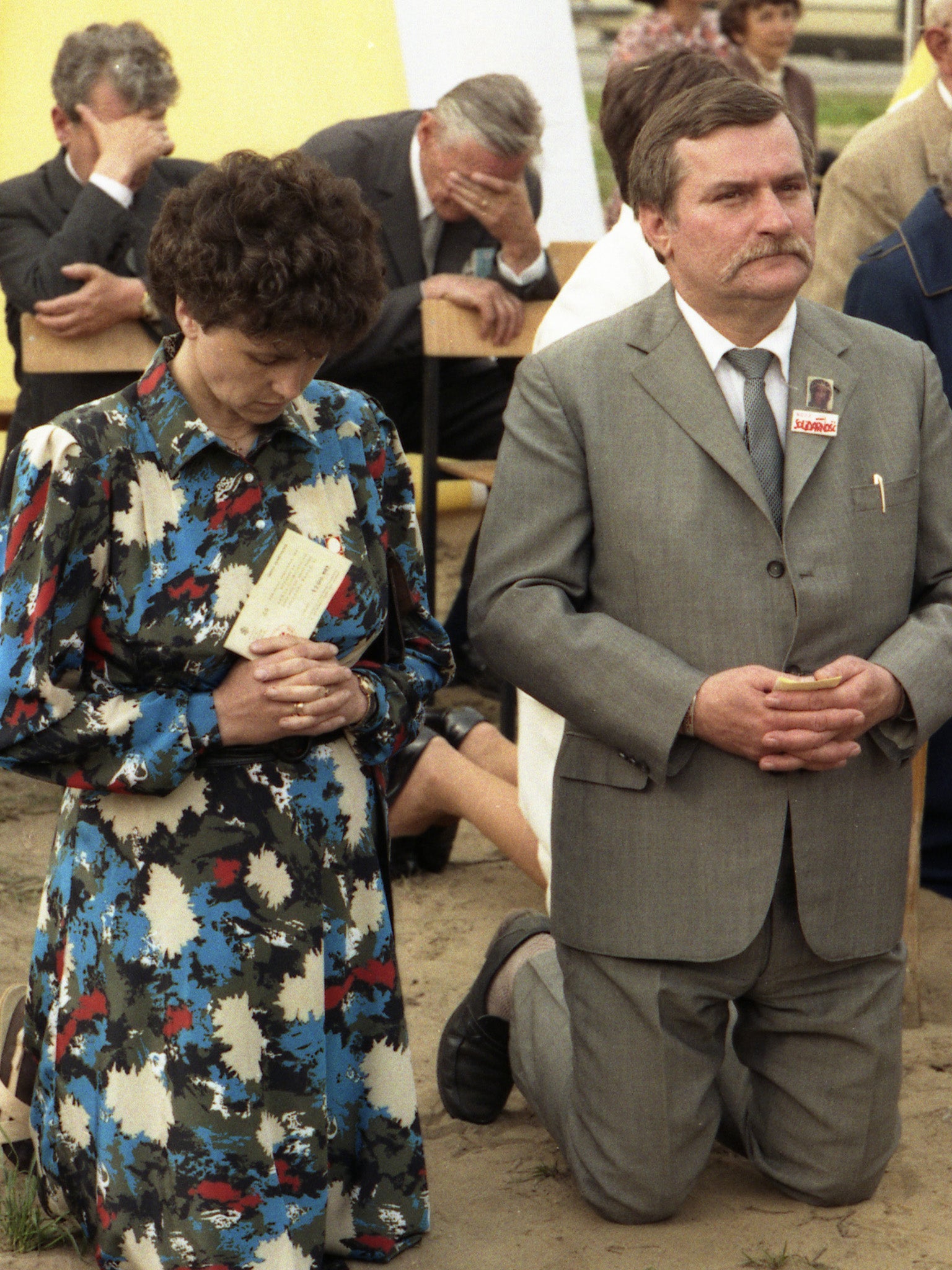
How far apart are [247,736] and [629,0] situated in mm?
22512

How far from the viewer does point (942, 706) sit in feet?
9.39

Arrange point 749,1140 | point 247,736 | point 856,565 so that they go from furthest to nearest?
point 749,1140 < point 856,565 < point 247,736

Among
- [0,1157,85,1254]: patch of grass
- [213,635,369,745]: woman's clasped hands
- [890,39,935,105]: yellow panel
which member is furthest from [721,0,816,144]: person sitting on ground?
[0,1157,85,1254]: patch of grass

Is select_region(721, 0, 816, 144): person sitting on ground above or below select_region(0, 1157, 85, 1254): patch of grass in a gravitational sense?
above

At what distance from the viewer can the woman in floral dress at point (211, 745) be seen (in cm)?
249

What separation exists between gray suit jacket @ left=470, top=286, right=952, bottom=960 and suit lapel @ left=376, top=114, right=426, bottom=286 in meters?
2.59

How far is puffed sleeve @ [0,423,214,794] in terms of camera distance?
2.49 meters

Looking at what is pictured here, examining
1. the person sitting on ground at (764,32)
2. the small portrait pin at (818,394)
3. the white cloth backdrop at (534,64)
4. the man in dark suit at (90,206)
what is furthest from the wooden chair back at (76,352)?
the person sitting on ground at (764,32)

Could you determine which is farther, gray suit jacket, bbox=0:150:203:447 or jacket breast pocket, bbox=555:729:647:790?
gray suit jacket, bbox=0:150:203:447

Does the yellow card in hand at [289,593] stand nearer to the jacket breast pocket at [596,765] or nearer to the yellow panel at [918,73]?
the jacket breast pocket at [596,765]

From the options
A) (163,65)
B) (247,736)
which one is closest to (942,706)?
(247,736)

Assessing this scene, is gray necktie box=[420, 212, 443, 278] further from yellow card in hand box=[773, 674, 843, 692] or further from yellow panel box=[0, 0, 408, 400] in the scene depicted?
yellow card in hand box=[773, 674, 843, 692]

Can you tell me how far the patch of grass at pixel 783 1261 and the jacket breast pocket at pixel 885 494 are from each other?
4.26ft

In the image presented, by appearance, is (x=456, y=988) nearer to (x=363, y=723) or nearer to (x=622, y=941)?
(x=622, y=941)
